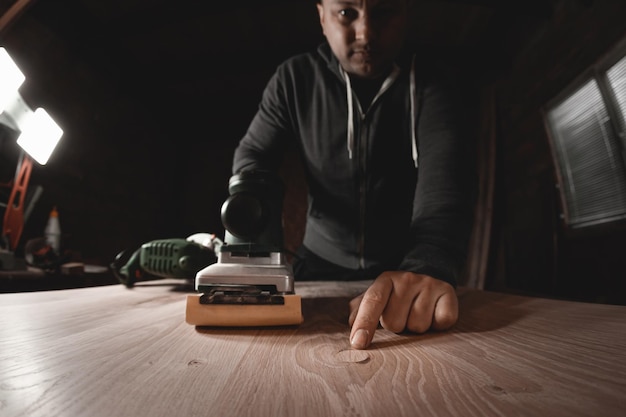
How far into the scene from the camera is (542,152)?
2.76 m

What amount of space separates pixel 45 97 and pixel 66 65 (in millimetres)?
335

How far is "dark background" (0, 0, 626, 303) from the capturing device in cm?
226

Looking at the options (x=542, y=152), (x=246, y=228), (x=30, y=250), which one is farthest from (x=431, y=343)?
(x=542, y=152)

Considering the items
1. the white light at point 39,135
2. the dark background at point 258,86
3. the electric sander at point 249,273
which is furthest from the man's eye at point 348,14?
the white light at point 39,135

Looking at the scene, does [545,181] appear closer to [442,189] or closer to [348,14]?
[442,189]

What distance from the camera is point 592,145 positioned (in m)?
2.31

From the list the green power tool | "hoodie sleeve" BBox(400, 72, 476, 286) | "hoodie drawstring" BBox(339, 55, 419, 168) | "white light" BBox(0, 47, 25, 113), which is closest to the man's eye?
"hoodie drawstring" BBox(339, 55, 419, 168)

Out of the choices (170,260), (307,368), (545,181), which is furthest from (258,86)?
(307,368)

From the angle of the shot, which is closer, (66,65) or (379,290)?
(379,290)

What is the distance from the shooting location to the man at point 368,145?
3.09 feet

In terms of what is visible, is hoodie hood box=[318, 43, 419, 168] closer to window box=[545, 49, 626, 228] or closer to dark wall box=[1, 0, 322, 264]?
dark wall box=[1, 0, 322, 264]

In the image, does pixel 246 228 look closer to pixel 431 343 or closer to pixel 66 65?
pixel 431 343

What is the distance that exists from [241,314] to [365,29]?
95cm

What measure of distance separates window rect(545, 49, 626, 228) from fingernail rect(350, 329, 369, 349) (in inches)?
98.4
